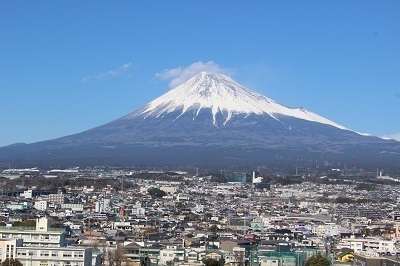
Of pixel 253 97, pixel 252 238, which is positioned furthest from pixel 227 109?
pixel 252 238

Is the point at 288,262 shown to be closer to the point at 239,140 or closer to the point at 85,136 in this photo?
the point at 239,140

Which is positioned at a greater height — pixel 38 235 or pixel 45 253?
pixel 38 235

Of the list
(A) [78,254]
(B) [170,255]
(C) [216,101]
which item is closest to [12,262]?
(A) [78,254]

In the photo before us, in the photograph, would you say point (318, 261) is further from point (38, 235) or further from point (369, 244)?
point (369, 244)

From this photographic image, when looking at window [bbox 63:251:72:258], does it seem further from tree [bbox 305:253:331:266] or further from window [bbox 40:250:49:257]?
tree [bbox 305:253:331:266]

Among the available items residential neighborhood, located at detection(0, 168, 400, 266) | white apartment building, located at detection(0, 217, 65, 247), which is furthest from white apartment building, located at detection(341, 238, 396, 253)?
white apartment building, located at detection(0, 217, 65, 247)

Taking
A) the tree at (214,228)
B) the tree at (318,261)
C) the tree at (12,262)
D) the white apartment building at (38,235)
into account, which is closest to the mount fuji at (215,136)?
the tree at (214,228)

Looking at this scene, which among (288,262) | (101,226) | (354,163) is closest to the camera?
(288,262)
